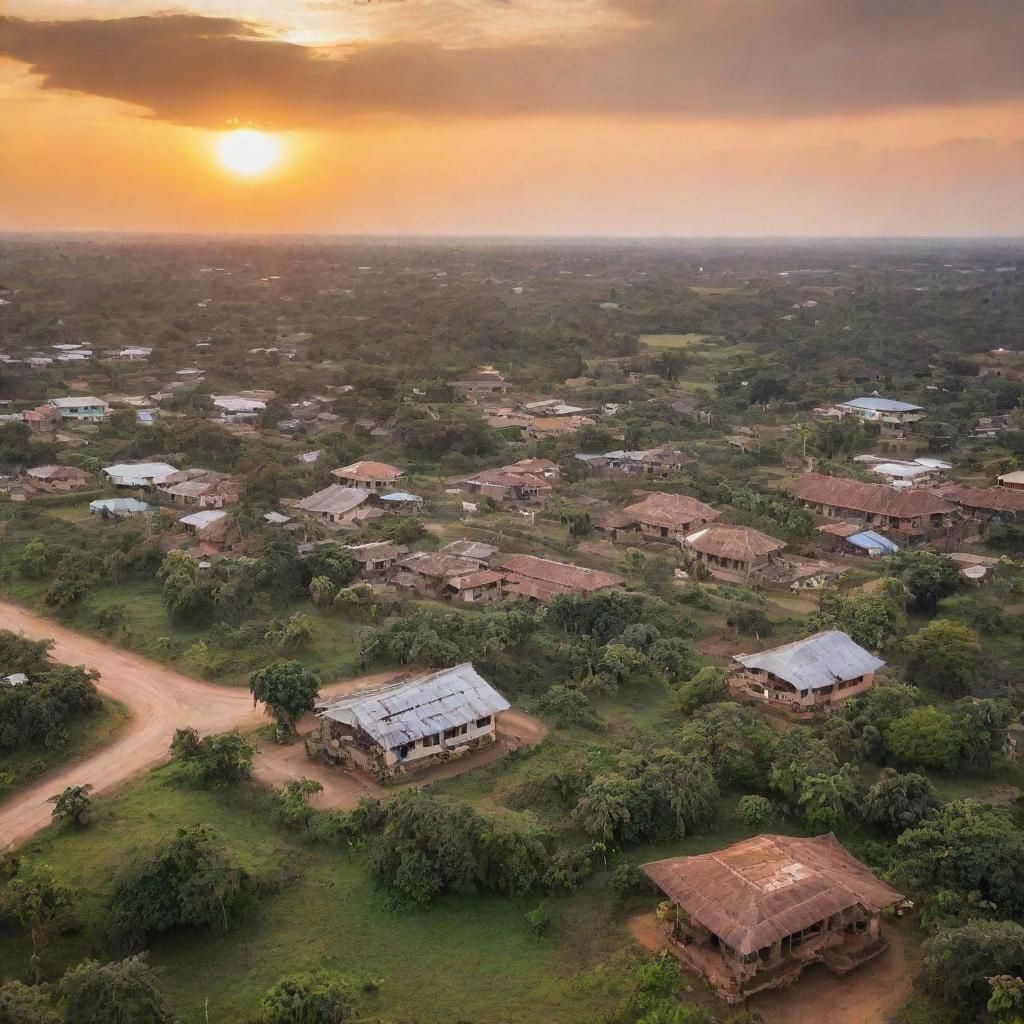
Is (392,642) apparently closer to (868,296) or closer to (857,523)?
(857,523)

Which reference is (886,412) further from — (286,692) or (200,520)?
(286,692)

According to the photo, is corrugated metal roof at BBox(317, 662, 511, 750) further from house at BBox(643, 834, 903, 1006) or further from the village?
house at BBox(643, 834, 903, 1006)

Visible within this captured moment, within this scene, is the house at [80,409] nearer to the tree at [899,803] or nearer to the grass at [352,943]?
the grass at [352,943]

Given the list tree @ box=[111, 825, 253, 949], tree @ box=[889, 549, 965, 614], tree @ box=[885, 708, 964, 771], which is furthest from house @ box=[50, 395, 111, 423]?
tree @ box=[885, 708, 964, 771]

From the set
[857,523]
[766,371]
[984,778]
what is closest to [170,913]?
[984,778]

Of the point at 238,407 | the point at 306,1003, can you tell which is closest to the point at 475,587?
the point at 306,1003
